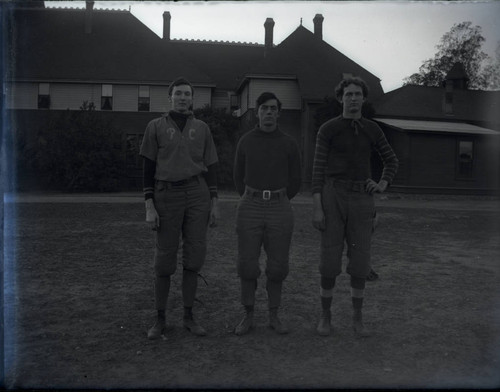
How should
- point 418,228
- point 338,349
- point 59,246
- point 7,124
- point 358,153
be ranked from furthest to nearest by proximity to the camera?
point 418,228 < point 59,246 < point 358,153 < point 338,349 < point 7,124

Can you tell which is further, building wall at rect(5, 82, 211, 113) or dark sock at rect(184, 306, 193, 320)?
building wall at rect(5, 82, 211, 113)

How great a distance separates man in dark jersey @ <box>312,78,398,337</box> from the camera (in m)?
3.84

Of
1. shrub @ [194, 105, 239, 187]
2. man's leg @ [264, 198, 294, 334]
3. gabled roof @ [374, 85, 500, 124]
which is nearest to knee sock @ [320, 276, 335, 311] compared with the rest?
man's leg @ [264, 198, 294, 334]

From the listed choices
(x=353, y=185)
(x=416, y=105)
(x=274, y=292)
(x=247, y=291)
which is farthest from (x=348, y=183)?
(x=416, y=105)

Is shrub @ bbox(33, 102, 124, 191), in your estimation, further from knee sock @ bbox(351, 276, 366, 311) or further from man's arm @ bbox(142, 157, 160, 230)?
knee sock @ bbox(351, 276, 366, 311)

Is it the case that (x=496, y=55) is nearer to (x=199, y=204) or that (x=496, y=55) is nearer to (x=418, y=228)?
(x=199, y=204)

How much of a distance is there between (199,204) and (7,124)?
1747 mm

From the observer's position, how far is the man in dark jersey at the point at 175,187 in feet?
12.8

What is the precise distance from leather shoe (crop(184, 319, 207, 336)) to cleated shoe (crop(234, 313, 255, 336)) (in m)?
0.27

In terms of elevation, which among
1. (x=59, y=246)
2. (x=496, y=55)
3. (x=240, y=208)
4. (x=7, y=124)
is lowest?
(x=59, y=246)

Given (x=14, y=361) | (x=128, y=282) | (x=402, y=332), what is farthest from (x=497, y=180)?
(x=128, y=282)

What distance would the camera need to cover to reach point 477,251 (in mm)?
7914

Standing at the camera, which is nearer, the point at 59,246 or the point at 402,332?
the point at 402,332

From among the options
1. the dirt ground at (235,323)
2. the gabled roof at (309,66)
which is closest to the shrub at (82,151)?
the dirt ground at (235,323)
